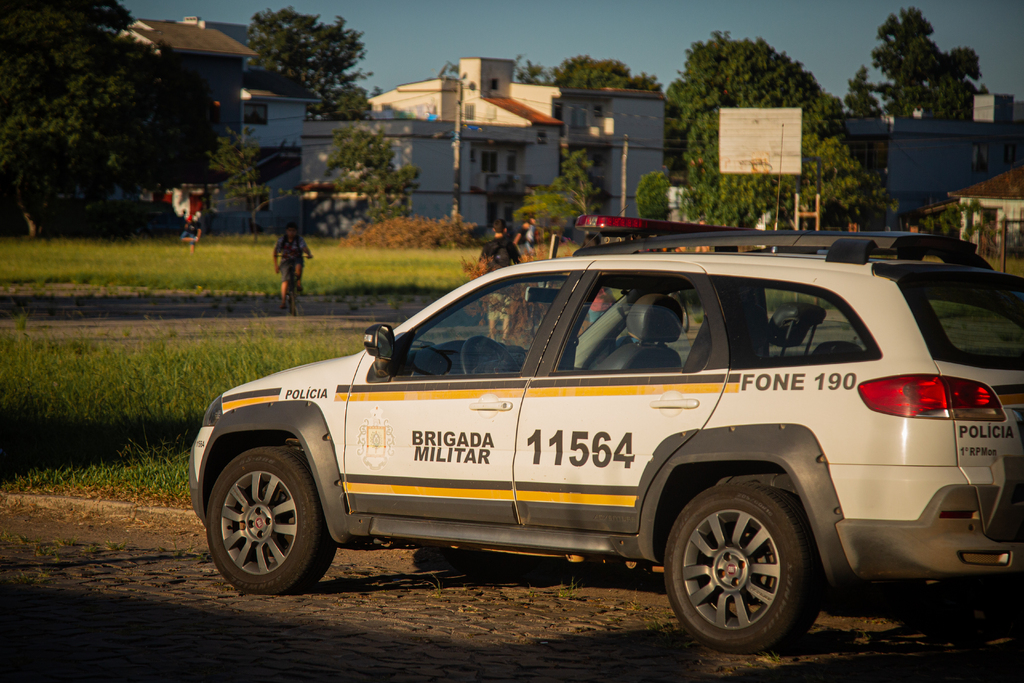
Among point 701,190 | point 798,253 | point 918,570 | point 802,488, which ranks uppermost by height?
point 701,190

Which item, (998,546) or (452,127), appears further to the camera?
(452,127)

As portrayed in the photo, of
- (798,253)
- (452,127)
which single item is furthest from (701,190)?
(798,253)

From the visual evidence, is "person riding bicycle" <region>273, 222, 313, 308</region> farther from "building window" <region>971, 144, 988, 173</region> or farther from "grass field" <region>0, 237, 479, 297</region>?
"building window" <region>971, 144, 988, 173</region>

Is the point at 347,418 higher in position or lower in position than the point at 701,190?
lower

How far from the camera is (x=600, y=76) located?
10500 cm

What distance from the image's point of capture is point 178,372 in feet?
39.1

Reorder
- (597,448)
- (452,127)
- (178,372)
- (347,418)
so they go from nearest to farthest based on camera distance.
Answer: (597,448) < (347,418) < (178,372) < (452,127)

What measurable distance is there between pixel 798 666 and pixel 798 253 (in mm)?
1906

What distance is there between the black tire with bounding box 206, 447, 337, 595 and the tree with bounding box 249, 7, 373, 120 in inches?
4141

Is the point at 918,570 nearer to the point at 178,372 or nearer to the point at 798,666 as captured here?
the point at 798,666

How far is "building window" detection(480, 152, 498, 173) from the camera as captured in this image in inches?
3219

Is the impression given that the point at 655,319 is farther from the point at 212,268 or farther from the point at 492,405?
the point at 212,268

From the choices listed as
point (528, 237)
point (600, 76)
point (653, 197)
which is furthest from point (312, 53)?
point (528, 237)

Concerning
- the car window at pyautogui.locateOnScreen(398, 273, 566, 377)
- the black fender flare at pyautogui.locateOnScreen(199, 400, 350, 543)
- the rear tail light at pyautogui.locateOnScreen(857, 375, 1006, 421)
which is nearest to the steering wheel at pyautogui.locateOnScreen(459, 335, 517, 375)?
the car window at pyautogui.locateOnScreen(398, 273, 566, 377)
